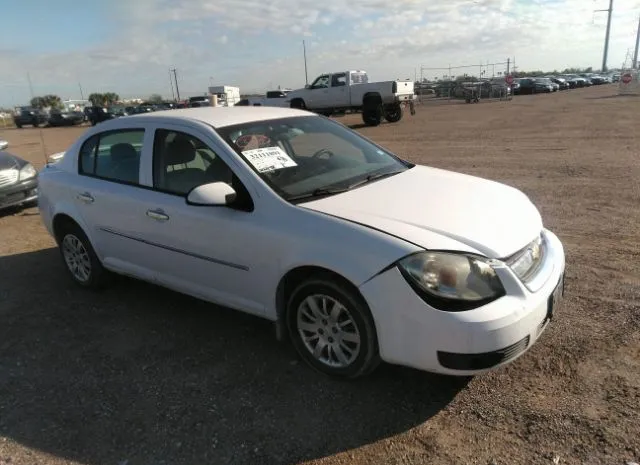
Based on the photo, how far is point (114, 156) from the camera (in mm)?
4484

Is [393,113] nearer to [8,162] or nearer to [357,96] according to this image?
[357,96]

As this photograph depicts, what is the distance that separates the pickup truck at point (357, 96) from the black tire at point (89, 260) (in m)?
18.5

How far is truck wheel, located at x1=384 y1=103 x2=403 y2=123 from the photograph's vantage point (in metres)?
23.7

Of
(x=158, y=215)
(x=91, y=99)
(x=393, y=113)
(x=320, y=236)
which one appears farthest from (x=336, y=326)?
(x=91, y=99)

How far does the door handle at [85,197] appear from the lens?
451cm

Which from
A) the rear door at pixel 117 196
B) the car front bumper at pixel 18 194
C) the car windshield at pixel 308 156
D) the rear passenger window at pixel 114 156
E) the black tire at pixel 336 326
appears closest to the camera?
the black tire at pixel 336 326

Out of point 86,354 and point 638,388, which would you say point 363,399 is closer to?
point 638,388

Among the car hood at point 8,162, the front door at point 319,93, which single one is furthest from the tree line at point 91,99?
the car hood at point 8,162

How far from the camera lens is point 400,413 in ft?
9.62

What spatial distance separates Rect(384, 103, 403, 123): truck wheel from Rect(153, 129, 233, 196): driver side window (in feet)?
67.7

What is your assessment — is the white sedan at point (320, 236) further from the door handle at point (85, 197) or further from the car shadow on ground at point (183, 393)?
the car shadow on ground at point (183, 393)

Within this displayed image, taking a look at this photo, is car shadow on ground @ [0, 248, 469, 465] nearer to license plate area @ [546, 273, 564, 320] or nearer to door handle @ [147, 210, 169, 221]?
license plate area @ [546, 273, 564, 320]

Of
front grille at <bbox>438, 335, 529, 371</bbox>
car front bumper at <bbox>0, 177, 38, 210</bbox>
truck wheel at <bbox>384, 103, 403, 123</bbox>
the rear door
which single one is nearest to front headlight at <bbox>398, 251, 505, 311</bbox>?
front grille at <bbox>438, 335, 529, 371</bbox>

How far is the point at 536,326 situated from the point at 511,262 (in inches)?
14.1
